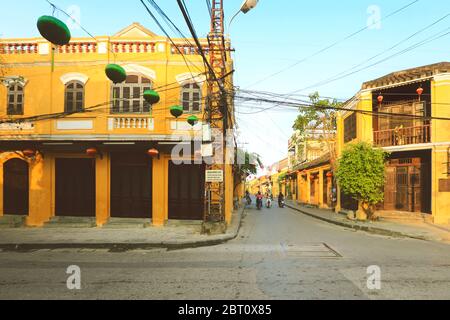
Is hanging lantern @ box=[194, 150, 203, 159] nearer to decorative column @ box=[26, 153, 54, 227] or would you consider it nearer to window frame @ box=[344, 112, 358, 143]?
decorative column @ box=[26, 153, 54, 227]

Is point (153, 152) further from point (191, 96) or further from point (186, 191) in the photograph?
point (191, 96)

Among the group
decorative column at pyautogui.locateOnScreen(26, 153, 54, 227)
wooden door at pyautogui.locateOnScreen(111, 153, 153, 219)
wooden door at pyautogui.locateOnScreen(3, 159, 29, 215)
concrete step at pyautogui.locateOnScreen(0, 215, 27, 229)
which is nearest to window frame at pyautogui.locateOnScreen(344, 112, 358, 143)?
wooden door at pyautogui.locateOnScreen(111, 153, 153, 219)

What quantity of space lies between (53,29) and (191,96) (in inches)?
468

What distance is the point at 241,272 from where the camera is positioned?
8336 millimetres

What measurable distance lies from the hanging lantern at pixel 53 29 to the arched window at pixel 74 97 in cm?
1236

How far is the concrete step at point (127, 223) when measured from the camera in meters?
16.9

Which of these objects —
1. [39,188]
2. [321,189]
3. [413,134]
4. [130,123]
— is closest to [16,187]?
[39,188]

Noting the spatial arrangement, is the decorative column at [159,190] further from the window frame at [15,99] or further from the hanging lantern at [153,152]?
the window frame at [15,99]

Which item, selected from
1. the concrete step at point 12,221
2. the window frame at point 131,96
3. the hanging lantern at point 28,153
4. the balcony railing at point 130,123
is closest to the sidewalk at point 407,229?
the balcony railing at point 130,123

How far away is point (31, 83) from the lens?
17578 millimetres

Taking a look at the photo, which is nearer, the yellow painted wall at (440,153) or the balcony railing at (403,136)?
the yellow painted wall at (440,153)

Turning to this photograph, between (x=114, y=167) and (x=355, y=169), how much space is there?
12.2m

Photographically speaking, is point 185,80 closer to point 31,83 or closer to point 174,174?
point 174,174
